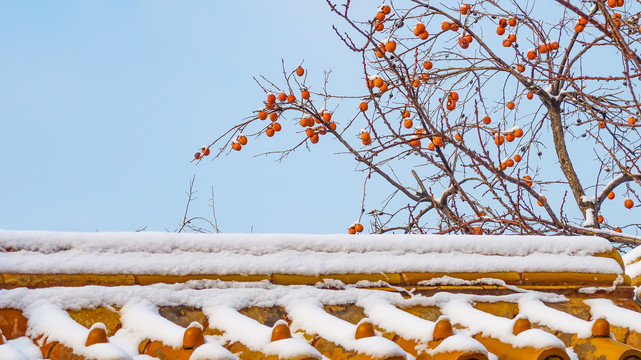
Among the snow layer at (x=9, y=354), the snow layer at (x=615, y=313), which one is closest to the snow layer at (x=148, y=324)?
the snow layer at (x=9, y=354)

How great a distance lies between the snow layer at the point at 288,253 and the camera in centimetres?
195

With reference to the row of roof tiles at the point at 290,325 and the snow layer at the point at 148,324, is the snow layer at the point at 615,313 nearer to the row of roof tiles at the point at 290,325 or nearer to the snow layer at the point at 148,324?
the row of roof tiles at the point at 290,325

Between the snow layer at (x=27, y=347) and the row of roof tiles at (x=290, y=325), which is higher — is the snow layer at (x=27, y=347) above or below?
below

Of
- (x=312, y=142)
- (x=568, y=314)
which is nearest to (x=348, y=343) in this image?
(x=568, y=314)

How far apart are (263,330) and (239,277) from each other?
36 cm

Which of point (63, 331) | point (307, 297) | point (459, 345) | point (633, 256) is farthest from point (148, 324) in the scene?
point (633, 256)

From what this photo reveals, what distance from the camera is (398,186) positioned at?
18.9 ft

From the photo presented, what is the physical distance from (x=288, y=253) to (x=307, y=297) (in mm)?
197

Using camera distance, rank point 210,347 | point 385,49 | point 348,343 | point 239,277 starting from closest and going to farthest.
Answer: point 210,347, point 348,343, point 239,277, point 385,49

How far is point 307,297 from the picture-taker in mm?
2041

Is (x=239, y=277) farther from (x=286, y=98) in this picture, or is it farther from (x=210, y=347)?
(x=286, y=98)

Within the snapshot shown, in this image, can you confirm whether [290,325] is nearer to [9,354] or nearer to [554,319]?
[9,354]

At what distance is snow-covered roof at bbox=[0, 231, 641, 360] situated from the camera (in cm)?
168

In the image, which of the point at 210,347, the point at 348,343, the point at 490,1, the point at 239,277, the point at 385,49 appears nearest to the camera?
the point at 210,347
